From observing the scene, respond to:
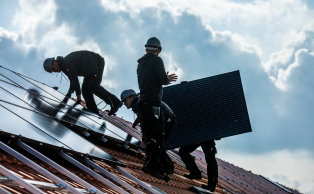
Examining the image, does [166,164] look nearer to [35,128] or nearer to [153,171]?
[153,171]

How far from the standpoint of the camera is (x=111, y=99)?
923 centimetres

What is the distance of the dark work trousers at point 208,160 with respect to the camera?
21.7 ft

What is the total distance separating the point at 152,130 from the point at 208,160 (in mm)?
1455

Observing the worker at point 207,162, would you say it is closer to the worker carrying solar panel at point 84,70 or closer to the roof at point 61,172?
the roof at point 61,172

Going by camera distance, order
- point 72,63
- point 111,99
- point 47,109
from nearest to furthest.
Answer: point 47,109 → point 72,63 → point 111,99

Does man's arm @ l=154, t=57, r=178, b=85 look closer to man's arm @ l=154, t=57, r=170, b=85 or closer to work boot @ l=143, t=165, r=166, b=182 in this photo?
man's arm @ l=154, t=57, r=170, b=85

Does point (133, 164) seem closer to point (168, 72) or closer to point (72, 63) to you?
point (168, 72)

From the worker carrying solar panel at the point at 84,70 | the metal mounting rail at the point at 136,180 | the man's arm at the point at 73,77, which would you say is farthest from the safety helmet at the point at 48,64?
the metal mounting rail at the point at 136,180

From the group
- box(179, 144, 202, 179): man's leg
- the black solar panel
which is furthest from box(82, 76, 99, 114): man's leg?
the black solar panel

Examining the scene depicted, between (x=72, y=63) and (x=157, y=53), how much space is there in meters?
3.01

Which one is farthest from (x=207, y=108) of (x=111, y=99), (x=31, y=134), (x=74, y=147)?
(x=31, y=134)

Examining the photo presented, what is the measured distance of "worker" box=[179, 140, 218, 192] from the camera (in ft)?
21.8

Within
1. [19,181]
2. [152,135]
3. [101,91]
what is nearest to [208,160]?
[152,135]

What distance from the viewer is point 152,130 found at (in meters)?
5.59
